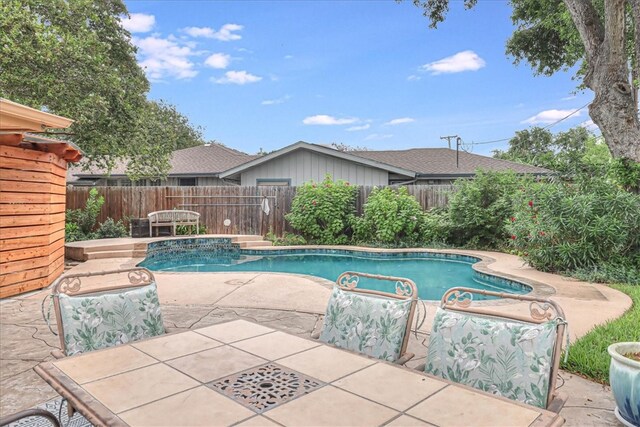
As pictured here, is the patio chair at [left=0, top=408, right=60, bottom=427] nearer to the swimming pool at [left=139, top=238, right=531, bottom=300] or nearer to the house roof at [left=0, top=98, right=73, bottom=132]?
the house roof at [left=0, top=98, right=73, bottom=132]

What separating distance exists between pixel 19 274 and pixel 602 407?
644cm

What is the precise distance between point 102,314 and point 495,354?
1.95 m

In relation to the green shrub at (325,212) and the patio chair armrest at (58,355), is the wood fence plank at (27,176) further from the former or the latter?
the green shrub at (325,212)

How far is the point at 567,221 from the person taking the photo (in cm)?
675

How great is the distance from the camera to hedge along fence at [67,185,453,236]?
12734 mm

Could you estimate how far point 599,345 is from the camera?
3.34 metres

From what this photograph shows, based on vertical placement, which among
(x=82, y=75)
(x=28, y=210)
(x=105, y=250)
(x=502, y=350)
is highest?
(x=82, y=75)

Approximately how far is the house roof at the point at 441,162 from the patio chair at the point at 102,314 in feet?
42.4

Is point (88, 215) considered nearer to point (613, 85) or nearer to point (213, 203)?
point (213, 203)

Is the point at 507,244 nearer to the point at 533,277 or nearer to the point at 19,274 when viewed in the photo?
the point at 533,277

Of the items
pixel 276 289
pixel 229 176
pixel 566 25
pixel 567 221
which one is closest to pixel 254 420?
pixel 276 289

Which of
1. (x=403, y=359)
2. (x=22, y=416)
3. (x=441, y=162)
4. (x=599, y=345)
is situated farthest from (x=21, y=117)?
(x=441, y=162)

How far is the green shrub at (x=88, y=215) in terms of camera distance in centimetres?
1159

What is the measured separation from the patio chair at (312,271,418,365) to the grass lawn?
153 centimetres
